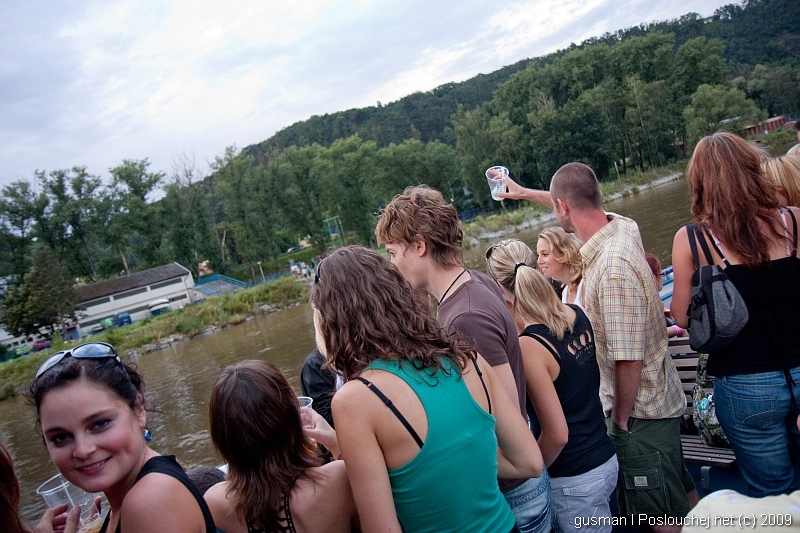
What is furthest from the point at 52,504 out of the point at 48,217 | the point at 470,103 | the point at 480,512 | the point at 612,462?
the point at 470,103

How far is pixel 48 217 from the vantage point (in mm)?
47406

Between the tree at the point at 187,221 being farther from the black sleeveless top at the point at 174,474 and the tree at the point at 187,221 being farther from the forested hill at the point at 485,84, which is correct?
the black sleeveless top at the point at 174,474

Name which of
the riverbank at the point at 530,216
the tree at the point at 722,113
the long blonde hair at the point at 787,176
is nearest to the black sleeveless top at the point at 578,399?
the long blonde hair at the point at 787,176

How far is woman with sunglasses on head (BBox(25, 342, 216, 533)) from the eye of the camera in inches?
51.8

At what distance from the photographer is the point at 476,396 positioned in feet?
5.02

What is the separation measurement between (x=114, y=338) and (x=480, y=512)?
31.9 m

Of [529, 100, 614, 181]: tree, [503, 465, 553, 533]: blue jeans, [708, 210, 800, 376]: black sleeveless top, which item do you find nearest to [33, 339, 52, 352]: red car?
[503, 465, 553, 533]: blue jeans

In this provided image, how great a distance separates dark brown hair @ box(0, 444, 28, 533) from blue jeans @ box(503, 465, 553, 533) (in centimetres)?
155

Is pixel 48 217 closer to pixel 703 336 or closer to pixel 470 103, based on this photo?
pixel 703 336

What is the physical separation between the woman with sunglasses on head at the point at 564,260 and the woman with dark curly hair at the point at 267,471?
2.23m

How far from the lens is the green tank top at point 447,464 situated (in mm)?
1395

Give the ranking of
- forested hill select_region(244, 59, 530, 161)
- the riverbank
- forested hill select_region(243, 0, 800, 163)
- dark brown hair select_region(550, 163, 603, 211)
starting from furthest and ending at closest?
forested hill select_region(244, 59, 530, 161) → forested hill select_region(243, 0, 800, 163) → the riverbank → dark brown hair select_region(550, 163, 603, 211)

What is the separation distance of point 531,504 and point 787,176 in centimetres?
220

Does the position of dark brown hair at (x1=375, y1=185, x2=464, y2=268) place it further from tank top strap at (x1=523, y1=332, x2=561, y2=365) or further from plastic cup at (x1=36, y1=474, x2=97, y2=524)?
plastic cup at (x1=36, y1=474, x2=97, y2=524)
